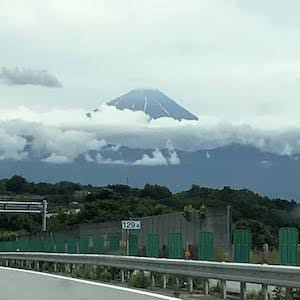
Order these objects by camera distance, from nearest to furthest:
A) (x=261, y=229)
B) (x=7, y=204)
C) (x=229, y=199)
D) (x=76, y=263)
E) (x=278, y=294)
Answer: (x=278, y=294) < (x=76, y=263) < (x=261, y=229) < (x=229, y=199) < (x=7, y=204)

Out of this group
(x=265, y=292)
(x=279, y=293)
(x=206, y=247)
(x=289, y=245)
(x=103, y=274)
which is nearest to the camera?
(x=265, y=292)

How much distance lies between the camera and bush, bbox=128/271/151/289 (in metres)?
20.4

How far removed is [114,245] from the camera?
27953 millimetres

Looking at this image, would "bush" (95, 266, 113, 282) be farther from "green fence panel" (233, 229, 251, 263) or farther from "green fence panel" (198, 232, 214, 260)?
"green fence panel" (233, 229, 251, 263)

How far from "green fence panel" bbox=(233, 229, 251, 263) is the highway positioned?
3.94 meters

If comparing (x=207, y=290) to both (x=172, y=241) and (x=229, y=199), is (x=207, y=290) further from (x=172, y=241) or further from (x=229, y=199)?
(x=229, y=199)

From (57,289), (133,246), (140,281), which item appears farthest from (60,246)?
(57,289)

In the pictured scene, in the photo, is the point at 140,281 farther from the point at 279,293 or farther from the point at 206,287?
the point at 279,293

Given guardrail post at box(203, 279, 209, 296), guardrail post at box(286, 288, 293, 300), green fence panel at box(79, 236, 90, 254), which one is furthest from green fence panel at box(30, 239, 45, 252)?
guardrail post at box(286, 288, 293, 300)

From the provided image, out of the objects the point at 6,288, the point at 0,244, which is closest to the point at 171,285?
the point at 6,288

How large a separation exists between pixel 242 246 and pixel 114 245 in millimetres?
11182

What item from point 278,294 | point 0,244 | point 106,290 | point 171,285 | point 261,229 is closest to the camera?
point 106,290

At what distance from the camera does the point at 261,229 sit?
114ft

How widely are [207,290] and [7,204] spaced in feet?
316
